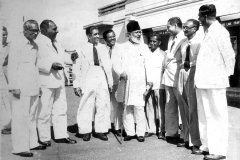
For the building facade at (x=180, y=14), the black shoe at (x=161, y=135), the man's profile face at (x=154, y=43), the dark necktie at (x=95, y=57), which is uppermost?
the building facade at (x=180, y=14)

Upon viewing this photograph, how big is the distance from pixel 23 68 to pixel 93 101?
1.33m

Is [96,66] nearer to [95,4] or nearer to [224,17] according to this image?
[95,4]

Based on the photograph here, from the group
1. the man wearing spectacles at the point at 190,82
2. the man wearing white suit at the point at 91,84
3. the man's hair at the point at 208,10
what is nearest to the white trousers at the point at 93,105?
the man wearing white suit at the point at 91,84

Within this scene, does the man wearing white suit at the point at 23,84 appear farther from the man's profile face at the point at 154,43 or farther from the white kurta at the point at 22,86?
the man's profile face at the point at 154,43

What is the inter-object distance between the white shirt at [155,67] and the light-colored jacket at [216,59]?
3.20 ft

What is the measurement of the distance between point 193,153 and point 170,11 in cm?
461

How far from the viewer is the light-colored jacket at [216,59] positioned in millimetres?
3066

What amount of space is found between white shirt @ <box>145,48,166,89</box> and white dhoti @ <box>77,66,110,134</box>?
0.77 metres

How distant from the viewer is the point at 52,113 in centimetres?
376

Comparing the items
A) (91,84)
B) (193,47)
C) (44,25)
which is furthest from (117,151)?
(44,25)

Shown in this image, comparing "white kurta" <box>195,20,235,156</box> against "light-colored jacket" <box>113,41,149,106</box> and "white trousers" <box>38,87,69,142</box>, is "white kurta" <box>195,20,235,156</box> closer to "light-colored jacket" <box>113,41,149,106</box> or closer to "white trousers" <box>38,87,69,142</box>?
"light-colored jacket" <box>113,41,149,106</box>

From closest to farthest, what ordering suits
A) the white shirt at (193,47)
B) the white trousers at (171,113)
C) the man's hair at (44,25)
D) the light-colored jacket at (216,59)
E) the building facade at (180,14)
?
the light-colored jacket at (216,59) < the white shirt at (193,47) < the man's hair at (44,25) < the white trousers at (171,113) < the building facade at (180,14)

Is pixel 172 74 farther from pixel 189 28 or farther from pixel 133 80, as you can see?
pixel 189 28

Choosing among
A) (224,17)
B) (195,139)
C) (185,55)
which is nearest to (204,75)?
(185,55)
